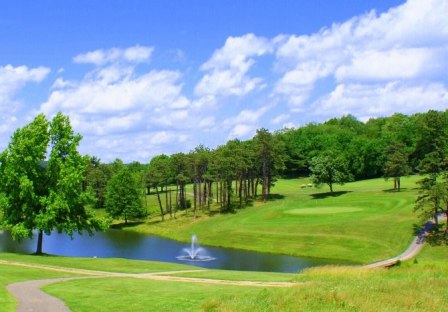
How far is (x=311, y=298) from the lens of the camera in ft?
58.6

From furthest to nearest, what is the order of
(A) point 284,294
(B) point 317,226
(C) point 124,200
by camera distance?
(C) point 124,200 < (B) point 317,226 < (A) point 284,294

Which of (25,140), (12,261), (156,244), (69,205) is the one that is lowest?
(156,244)

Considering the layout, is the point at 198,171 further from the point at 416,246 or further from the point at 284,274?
the point at 284,274

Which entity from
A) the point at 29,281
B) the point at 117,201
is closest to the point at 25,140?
the point at 29,281

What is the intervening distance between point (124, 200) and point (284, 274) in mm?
78515

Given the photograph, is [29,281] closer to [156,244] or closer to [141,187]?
[156,244]

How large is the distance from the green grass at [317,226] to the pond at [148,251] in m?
3.63

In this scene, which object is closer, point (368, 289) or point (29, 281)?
point (368, 289)

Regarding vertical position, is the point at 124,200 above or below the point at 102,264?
above

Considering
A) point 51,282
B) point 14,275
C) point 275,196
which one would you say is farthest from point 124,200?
point 51,282

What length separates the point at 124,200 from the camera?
108438mm

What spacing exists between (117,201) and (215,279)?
82802mm

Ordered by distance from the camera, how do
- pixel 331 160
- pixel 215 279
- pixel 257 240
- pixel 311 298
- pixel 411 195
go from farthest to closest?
1. pixel 331 160
2. pixel 411 195
3. pixel 257 240
4. pixel 215 279
5. pixel 311 298

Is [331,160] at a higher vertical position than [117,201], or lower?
higher
